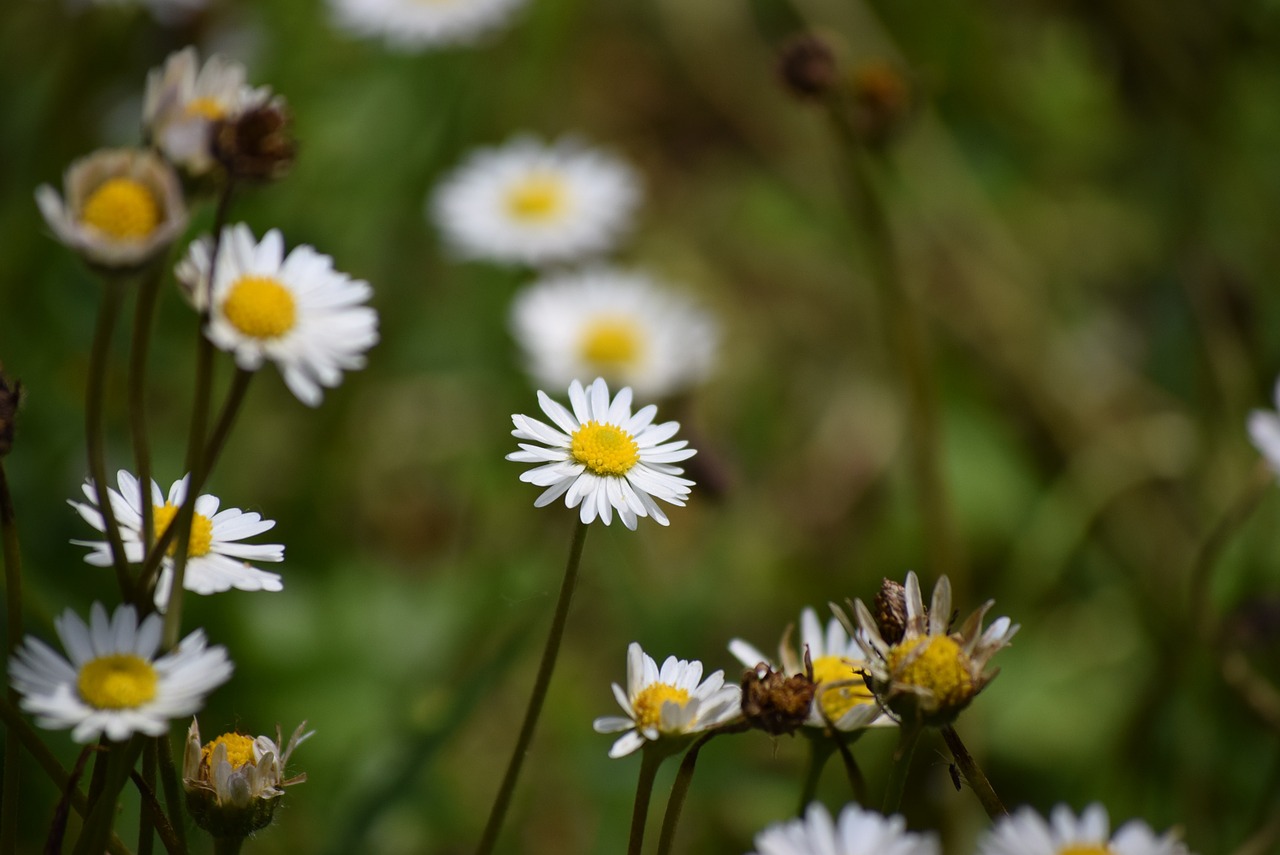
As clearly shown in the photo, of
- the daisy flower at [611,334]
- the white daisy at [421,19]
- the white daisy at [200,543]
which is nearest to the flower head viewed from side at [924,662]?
the white daisy at [200,543]

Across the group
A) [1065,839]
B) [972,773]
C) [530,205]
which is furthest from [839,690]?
[530,205]

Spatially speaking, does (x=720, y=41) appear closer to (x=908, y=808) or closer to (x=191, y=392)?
(x=191, y=392)

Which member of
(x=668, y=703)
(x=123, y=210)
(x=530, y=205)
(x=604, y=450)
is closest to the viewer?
(x=123, y=210)

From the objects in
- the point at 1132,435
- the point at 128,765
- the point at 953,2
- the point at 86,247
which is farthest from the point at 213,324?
the point at 953,2

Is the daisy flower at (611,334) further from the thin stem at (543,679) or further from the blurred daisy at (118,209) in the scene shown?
the blurred daisy at (118,209)

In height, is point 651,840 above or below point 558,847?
below

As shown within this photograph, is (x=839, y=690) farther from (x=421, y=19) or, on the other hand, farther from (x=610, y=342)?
(x=421, y=19)
